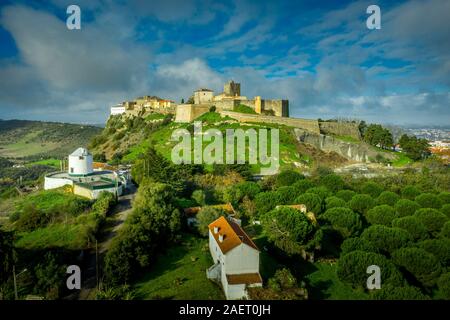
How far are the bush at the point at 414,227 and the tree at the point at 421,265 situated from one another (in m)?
5.04

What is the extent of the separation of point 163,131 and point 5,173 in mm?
46521

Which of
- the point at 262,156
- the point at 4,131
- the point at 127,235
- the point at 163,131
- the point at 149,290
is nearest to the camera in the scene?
the point at 149,290

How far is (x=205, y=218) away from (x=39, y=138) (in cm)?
15444

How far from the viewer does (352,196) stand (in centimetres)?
4034

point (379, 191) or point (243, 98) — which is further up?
point (243, 98)

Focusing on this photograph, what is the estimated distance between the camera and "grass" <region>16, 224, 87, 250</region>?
1021 inches

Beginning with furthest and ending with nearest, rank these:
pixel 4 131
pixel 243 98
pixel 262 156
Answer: pixel 4 131
pixel 243 98
pixel 262 156

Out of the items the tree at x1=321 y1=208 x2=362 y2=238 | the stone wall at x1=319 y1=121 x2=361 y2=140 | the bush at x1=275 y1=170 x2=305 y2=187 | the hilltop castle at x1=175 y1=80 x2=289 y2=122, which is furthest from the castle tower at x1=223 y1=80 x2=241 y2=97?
the tree at x1=321 y1=208 x2=362 y2=238

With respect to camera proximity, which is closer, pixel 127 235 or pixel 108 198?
pixel 127 235

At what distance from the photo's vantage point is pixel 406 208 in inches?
1399

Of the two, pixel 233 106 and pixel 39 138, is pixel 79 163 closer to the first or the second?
pixel 233 106

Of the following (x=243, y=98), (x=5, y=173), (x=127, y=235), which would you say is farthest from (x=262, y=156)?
(x=5, y=173)

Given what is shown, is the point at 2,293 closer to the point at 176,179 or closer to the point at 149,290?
the point at 149,290

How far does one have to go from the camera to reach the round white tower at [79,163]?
39000 mm
